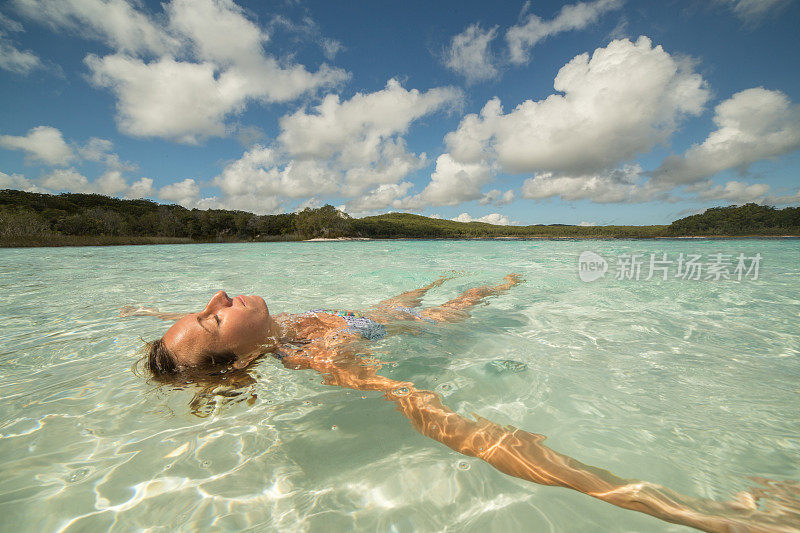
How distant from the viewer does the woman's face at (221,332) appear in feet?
8.91

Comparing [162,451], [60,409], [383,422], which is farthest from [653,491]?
[60,409]

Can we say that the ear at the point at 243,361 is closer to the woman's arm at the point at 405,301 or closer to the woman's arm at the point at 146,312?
the woman's arm at the point at 405,301

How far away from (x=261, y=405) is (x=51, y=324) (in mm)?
4839

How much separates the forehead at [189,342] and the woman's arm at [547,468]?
1412 mm

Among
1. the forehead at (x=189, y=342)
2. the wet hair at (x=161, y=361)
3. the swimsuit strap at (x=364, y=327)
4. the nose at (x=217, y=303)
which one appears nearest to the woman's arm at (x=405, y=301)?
the swimsuit strap at (x=364, y=327)

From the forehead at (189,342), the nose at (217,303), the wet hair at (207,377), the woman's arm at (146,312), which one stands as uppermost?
the nose at (217,303)

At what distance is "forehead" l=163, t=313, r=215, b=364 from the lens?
8.87ft

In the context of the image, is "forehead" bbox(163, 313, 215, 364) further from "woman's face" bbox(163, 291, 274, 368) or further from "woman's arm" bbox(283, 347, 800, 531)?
"woman's arm" bbox(283, 347, 800, 531)

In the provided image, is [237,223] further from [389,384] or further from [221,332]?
[389,384]

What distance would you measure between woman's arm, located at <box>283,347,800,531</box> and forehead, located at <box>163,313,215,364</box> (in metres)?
1.41

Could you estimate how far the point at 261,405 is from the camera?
8.69 ft

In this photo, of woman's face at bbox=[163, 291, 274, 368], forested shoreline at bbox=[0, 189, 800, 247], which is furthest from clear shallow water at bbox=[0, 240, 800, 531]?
forested shoreline at bbox=[0, 189, 800, 247]

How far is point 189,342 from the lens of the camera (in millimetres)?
2701

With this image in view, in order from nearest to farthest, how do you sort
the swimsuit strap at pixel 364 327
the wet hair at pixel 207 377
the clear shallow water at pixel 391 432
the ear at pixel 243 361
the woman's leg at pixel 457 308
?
the clear shallow water at pixel 391 432 → the wet hair at pixel 207 377 → the ear at pixel 243 361 → the swimsuit strap at pixel 364 327 → the woman's leg at pixel 457 308
